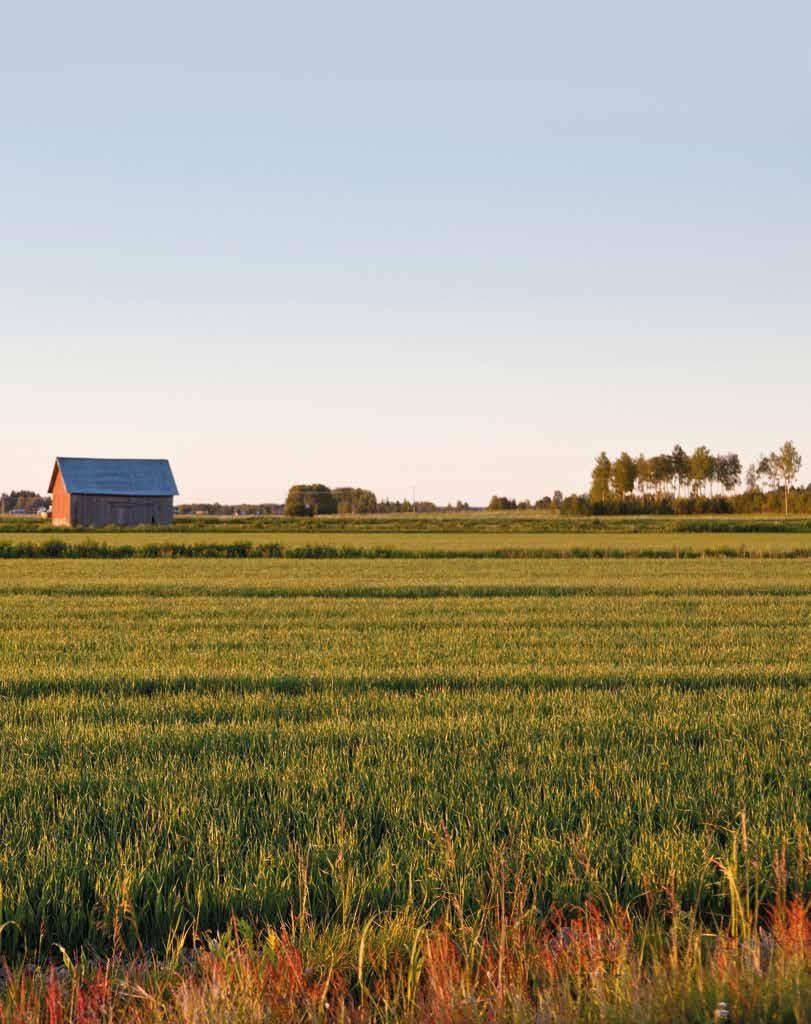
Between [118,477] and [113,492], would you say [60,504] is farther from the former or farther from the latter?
[118,477]

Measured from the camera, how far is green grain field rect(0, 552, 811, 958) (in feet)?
14.9

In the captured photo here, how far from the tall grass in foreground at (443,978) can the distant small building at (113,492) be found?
85977mm

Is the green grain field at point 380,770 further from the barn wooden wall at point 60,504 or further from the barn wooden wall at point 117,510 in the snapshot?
the barn wooden wall at point 60,504

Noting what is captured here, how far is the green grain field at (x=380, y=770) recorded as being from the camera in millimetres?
4551

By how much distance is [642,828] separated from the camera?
535 centimetres

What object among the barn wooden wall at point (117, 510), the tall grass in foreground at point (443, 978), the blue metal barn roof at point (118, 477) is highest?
the blue metal barn roof at point (118, 477)

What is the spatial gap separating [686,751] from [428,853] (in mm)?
3501

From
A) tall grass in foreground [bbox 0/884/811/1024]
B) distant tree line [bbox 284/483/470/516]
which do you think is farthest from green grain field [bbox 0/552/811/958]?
distant tree line [bbox 284/483/470/516]

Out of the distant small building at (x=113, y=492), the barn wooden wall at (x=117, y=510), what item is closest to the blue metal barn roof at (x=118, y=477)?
the distant small building at (x=113, y=492)

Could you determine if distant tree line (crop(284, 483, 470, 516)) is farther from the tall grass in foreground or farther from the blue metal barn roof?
the tall grass in foreground

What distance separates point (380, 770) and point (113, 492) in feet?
279

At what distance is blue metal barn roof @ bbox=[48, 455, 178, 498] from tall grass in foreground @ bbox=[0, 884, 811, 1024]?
8727 centimetres

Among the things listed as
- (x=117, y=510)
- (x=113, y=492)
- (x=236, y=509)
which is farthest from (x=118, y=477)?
(x=236, y=509)

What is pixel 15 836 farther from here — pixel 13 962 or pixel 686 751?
pixel 686 751
